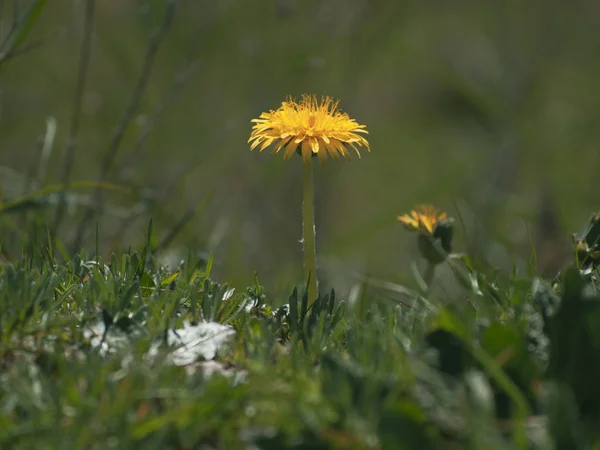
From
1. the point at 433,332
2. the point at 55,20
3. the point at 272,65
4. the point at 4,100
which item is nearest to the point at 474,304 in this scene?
the point at 433,332

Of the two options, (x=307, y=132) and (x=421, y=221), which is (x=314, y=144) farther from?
(x=421, y=221)

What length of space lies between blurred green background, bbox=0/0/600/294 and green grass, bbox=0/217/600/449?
1.42 meters

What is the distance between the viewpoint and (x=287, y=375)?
4.97 ft

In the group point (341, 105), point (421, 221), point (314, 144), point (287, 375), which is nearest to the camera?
point (287, 375)

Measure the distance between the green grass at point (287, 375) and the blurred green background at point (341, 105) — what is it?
56.0 inches

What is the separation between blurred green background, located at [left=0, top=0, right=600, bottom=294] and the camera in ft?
15.1

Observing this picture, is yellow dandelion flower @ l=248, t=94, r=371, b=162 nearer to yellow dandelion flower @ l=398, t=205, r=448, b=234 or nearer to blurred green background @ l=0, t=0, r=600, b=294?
yellow dandelion flower @ l=398, t=205, r=448, b=234

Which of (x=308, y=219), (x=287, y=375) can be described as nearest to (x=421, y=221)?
(x=308, y=219)

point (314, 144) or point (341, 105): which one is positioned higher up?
point (341, 105)

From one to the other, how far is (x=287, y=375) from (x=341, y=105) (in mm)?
4687

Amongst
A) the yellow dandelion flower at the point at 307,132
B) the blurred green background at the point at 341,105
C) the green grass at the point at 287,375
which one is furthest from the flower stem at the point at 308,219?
the blurred green background at the point at 341,105

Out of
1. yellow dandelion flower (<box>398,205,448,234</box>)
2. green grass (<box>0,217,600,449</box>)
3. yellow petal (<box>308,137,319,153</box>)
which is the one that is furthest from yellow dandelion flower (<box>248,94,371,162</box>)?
green grass (<box>0,217,600,449</box>)

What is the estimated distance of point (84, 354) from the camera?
5.17 ft

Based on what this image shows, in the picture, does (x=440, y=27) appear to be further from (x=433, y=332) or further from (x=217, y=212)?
(x=433, y=332)
